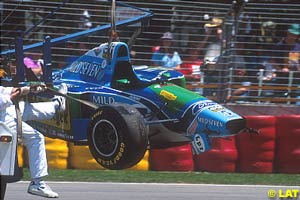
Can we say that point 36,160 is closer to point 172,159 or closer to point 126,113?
point 126,113

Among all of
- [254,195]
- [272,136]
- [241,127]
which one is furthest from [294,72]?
[241,127]

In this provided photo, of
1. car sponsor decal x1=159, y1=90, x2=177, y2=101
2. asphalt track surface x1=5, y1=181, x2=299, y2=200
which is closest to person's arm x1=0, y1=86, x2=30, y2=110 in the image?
car sponsor decal x1=159, y1=90, x2=177, y2=101

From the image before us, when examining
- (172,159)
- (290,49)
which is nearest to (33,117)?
(172,159)

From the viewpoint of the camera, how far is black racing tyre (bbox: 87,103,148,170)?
5969mm

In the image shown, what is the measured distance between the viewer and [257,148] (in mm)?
10945

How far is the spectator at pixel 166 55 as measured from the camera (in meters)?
12.3

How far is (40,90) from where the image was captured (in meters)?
6.09

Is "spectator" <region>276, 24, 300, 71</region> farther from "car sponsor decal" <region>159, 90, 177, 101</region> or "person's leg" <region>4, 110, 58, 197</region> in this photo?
"person's leg" <region>4, 110, 58, 197</region>

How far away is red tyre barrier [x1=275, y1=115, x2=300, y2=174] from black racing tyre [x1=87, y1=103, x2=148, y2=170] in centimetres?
528

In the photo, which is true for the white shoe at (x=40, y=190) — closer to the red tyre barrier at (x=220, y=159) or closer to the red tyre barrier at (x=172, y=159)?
the red tyre barrier at (x=172, y=159)

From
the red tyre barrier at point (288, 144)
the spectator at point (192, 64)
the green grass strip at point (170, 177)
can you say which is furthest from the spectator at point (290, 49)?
the green grass strip at point (170, 177)

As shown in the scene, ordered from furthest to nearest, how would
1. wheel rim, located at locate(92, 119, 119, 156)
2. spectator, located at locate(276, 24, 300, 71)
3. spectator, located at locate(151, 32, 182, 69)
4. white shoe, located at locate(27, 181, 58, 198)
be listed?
spectator, located at locate(276, 24, 300, 71) < spectator, located at locate(151, 32, 182, 69) < white shoe, located at locate(27, 181, 58, 198) < wheel rim, located at locate(92, 119, 119, 156)

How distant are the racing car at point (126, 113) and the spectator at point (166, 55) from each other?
5.34m

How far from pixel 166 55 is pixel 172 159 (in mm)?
2289
